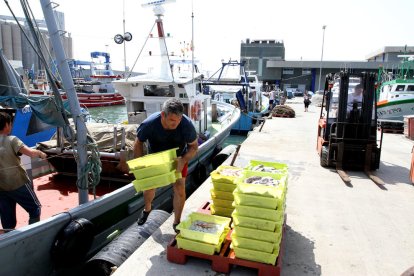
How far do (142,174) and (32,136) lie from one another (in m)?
6.38

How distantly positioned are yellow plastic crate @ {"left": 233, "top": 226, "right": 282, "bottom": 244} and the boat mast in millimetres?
2138

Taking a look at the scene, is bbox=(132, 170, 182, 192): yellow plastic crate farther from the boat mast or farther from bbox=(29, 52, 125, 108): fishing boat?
bbox=(29, 52, 125, 108): fishing boat

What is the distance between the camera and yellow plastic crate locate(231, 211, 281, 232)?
295 cm

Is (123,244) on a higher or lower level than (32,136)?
lower

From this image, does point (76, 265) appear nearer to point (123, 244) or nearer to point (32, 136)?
point (123, 244)

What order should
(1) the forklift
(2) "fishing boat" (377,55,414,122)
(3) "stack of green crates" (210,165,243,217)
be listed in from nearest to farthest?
(3) "stack of green crates" (210,165,243,217) → (1) the forklift → (2) "fishing boat" (377,55,414,122)

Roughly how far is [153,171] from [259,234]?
124 centimetres

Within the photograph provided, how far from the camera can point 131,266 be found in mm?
3264

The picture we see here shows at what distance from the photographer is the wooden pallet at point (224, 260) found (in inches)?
118

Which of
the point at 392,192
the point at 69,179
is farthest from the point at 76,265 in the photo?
the point at 392,192

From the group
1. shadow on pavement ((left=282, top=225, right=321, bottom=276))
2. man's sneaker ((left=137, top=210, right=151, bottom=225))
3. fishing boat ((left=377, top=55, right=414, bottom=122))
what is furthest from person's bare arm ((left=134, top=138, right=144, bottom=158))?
fishing boat ((left=377, top=55, right=414, bottom=122))

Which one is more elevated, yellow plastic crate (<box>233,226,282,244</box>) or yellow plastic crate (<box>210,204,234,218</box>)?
yellow plastic crate (<box>233,226,282,244</box>)

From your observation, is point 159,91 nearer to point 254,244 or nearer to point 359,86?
point 359,86

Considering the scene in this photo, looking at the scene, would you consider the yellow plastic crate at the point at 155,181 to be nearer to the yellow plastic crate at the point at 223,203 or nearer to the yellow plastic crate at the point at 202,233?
the yellow plastic crate at the point at 202,233
